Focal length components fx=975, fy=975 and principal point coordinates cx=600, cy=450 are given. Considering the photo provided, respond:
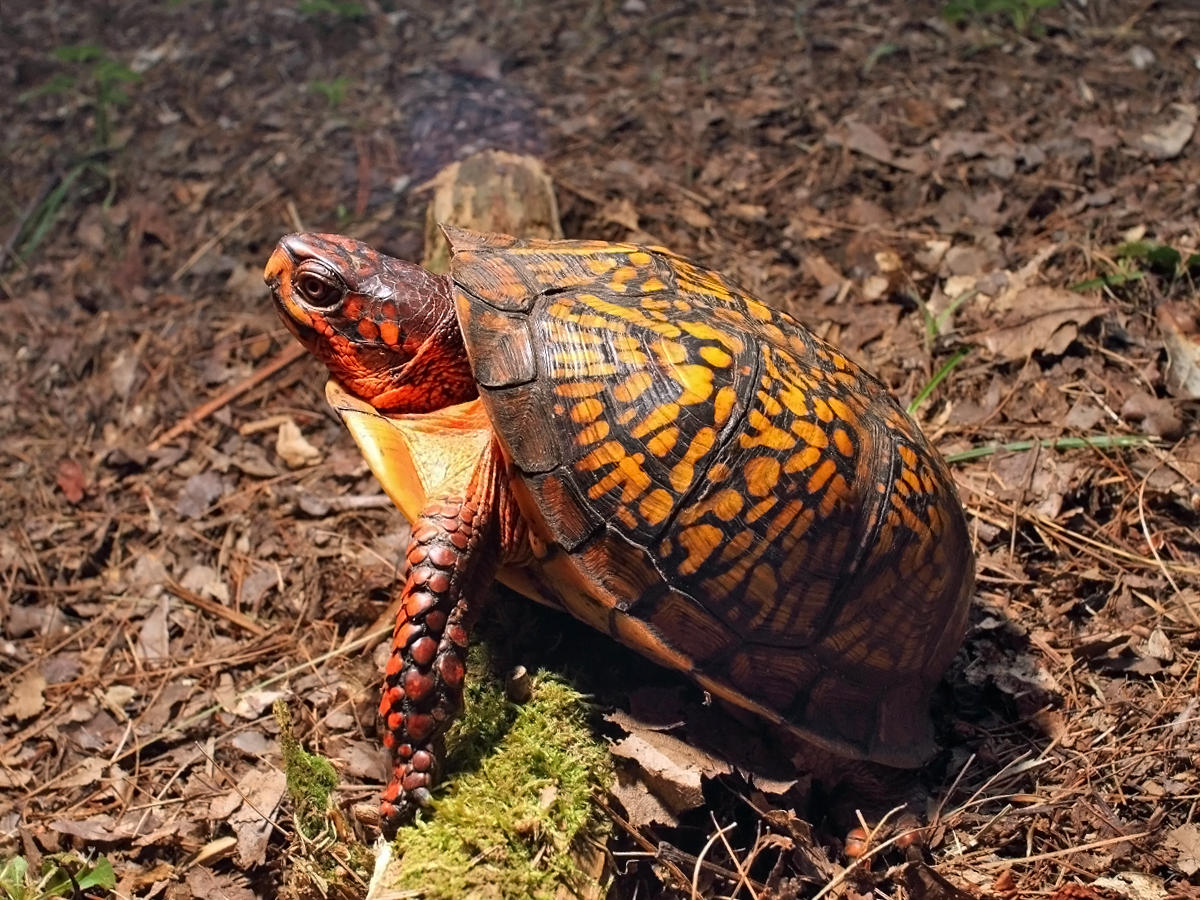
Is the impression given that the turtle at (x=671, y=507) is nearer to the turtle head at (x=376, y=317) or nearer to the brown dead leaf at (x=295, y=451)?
the turtle head at (x=376, y=317)

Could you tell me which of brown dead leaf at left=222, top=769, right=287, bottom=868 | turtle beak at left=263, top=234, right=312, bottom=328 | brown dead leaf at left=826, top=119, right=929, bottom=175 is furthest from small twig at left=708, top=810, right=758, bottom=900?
brown dead leaf at left=826, top=119, right=929, bottom=175

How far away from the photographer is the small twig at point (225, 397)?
14.8 feet

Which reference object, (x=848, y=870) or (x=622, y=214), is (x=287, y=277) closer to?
(x=848, y=870)

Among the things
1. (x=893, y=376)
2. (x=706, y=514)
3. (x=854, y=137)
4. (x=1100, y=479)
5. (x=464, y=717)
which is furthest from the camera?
(x=854, y=137)

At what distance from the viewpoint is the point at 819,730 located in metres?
2.73

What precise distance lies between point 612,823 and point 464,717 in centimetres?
51

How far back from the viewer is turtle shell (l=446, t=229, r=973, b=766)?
2.60 meters

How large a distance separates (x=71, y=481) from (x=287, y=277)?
2.08 m

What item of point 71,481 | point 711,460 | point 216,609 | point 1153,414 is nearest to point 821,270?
point 1153,414

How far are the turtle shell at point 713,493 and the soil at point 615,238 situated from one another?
16.8 inches

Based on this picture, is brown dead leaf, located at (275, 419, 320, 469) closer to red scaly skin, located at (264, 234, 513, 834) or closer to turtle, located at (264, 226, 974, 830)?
red scaly skin, located at (264, 234, 513, 834)

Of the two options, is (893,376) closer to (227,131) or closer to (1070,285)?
(1070,285)

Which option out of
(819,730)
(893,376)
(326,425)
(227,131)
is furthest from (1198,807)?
(227,131)

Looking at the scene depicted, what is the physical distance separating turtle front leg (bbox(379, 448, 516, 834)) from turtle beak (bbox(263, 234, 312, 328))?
2.53 feet
